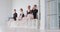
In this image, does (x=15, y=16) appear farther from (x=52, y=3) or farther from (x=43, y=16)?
Answer: (x=52, y=3)

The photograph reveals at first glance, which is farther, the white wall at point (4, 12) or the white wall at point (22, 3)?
the white wall at point (4, 12)

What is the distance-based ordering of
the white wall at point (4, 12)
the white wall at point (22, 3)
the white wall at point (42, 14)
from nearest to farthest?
the white wall at point (42, 14) → the white wall at point (22, 3) → the white wall at point (4, 12)

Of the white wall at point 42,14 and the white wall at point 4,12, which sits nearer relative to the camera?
the white wall at point 42,14

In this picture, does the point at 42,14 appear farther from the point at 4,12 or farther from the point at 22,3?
the point at 4,12

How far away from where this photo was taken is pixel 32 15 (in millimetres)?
3002

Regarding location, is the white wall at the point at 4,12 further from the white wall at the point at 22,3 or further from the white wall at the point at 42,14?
the white wall at the point at 42,14

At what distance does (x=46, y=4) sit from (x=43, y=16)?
1.02 ft

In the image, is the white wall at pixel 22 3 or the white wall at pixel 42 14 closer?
→ the white wall at pixel 42 14

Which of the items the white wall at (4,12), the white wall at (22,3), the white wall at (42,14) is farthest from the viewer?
the white wall at (4,12)

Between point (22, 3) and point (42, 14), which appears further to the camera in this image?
point (22, 3)

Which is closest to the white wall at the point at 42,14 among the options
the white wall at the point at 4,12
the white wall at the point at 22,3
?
the white wall at the point at 22,3

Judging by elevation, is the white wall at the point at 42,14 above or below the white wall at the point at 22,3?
below

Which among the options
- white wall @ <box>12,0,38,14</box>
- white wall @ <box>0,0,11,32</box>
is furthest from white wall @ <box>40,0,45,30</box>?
white wall @ <box>0,0,11,32</box>

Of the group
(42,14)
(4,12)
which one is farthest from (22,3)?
(42,14)
